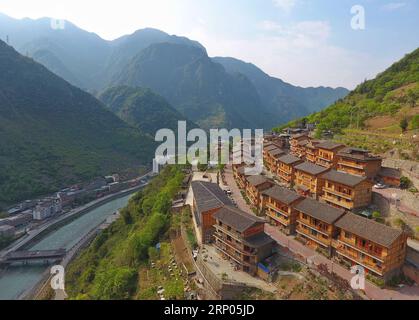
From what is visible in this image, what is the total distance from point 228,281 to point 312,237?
7149mm

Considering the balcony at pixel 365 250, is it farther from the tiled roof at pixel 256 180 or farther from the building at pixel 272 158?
the building at pixel 272 158

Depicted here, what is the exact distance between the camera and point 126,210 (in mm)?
46688

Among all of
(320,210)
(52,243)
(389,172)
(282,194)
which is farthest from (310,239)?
(52,243)

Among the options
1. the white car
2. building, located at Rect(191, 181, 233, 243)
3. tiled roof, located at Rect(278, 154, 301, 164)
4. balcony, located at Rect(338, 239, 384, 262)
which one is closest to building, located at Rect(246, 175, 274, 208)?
building, located at Rect(191, 181, 233, 243)

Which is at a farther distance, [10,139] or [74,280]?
[10,139]

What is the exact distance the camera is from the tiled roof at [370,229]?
1753 centimetres

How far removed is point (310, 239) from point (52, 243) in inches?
1606

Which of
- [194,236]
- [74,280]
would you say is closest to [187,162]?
[74,280]

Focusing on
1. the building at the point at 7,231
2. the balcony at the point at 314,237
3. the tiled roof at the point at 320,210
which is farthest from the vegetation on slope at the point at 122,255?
the tiled roof at the point at 320,210

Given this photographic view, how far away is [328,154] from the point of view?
32531 millimetres

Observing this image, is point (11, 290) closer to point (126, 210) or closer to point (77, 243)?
point (77, 243)

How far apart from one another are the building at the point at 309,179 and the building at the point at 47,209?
42697 mm

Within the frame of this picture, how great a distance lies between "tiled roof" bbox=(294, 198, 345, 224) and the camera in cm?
2100

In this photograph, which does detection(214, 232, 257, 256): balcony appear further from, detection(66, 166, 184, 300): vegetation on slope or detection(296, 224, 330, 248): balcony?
detection(66, 166, 184, 300): vegetation on slope
